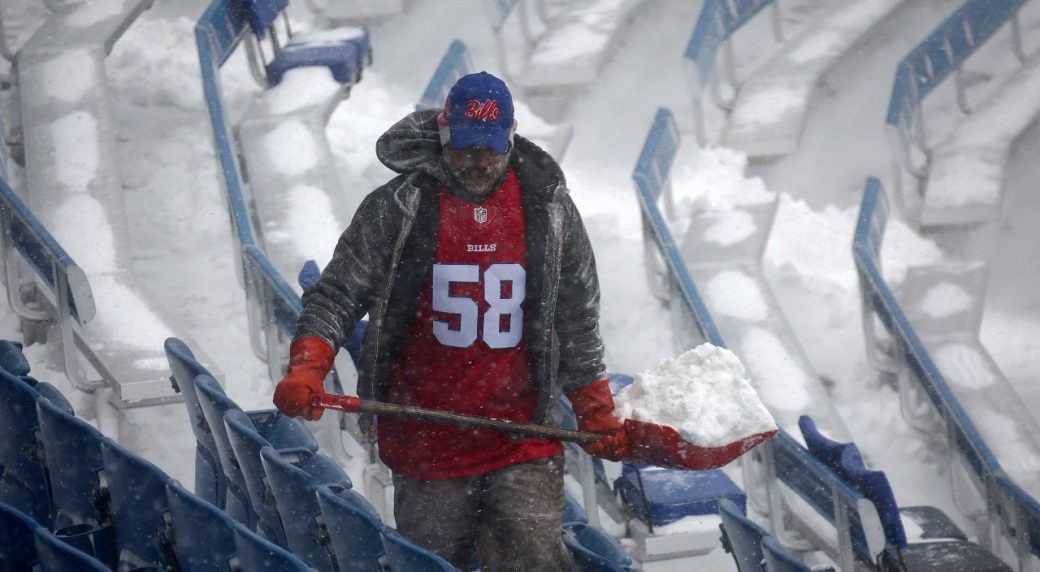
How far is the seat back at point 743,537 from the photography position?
272cm

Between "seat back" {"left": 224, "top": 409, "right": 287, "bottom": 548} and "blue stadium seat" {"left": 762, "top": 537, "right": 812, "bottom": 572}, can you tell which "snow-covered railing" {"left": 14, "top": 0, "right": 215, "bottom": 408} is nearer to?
"seat back" {"left": 224, "top": 409, "right": 287, "bottom": 548}

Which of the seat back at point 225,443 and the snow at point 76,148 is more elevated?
the snow at point 76,148

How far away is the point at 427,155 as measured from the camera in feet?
8.39

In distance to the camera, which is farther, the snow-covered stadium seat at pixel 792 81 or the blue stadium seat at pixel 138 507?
the snow-covered stadium seat at pixel 792 81

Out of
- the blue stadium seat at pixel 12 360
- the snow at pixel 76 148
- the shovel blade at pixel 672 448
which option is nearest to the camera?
the shovel blade at pixel 672 448

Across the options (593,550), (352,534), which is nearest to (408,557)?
(352,534)

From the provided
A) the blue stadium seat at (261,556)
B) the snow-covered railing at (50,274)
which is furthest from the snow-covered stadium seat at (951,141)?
the blue stadium seat at (261,556)

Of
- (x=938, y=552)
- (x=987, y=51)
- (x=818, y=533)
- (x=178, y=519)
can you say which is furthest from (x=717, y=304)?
(x=178, y=519)

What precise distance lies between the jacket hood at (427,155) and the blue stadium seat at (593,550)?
0.72 meters

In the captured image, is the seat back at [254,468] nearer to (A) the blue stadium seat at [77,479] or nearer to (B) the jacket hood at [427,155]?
(A) the blue stadium seat at [77,479]

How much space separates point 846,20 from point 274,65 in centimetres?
336

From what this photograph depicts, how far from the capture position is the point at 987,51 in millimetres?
7527

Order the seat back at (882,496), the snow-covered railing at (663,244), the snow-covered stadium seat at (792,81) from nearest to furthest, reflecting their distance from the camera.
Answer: the seat back at (882,496) < the snow-covered railing at (663,244) < the snow-covered stadium seat at (792,81)

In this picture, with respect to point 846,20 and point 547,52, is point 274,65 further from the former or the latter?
point 846,20
